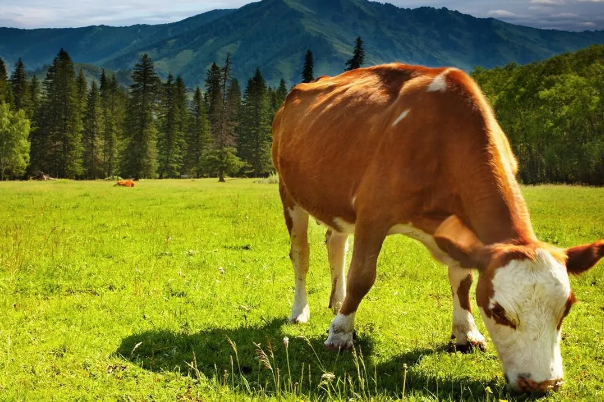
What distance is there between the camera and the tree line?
7850 cm

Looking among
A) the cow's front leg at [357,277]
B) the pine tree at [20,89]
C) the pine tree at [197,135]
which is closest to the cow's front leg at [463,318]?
the cow's front leg at [357,277]

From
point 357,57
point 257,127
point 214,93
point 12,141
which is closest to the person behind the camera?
point 357,57

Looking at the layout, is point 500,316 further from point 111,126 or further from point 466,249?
point 111,126

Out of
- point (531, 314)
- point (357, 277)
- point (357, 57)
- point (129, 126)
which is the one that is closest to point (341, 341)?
point (357, 277)

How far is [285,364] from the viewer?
234 inches

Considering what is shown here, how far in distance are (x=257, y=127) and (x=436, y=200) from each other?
270 feet

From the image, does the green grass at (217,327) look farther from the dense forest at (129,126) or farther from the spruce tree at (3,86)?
the spruce tree at (3,86)

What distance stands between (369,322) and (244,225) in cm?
986

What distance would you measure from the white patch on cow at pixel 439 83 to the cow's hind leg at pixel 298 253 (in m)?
2.95

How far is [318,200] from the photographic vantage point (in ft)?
22.6

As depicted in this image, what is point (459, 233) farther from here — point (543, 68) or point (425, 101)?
point (543, 68)

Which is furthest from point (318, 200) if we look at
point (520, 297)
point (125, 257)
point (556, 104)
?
point (556, 104)

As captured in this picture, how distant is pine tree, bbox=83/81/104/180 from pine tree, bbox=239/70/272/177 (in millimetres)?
23705

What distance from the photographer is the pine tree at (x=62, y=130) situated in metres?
81.4
